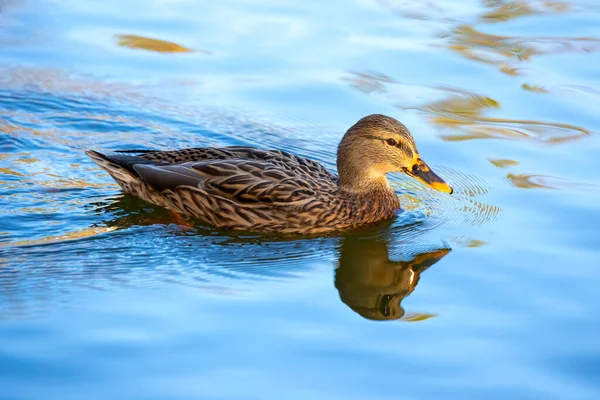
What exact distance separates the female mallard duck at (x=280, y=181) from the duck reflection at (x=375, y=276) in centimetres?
44

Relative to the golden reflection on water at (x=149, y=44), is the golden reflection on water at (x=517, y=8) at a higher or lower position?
higher

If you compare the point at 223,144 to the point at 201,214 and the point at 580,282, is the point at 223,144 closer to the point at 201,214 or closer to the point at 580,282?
the point at 201,214

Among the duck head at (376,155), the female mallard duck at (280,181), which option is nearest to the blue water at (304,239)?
the female mallard duck at (280,181)

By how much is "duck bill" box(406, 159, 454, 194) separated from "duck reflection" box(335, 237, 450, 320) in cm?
65

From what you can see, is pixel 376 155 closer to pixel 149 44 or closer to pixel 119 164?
pixel 119 164

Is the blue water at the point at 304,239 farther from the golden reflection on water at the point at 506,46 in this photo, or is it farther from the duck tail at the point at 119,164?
the duck tail at the point at 119,164

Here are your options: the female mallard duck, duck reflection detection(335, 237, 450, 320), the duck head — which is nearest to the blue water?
duck reflection detection(335, 237, 450, 320)

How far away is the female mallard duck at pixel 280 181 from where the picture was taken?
8773 millimetres

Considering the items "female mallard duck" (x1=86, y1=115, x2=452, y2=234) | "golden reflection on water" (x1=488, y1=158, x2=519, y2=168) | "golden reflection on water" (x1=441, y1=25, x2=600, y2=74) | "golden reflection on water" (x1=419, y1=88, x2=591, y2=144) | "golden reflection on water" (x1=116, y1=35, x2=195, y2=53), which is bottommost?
"female mallard duck" (x1=86, y1=115, x2=452, y2=234)

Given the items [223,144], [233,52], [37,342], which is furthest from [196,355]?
[233,52]

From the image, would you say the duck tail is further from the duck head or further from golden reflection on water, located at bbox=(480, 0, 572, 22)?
golden reflection on water, located at bbox=(480, 0, 572, 22)

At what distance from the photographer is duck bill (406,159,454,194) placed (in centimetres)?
881

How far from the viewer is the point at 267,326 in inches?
263

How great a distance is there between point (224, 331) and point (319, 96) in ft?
17.4
